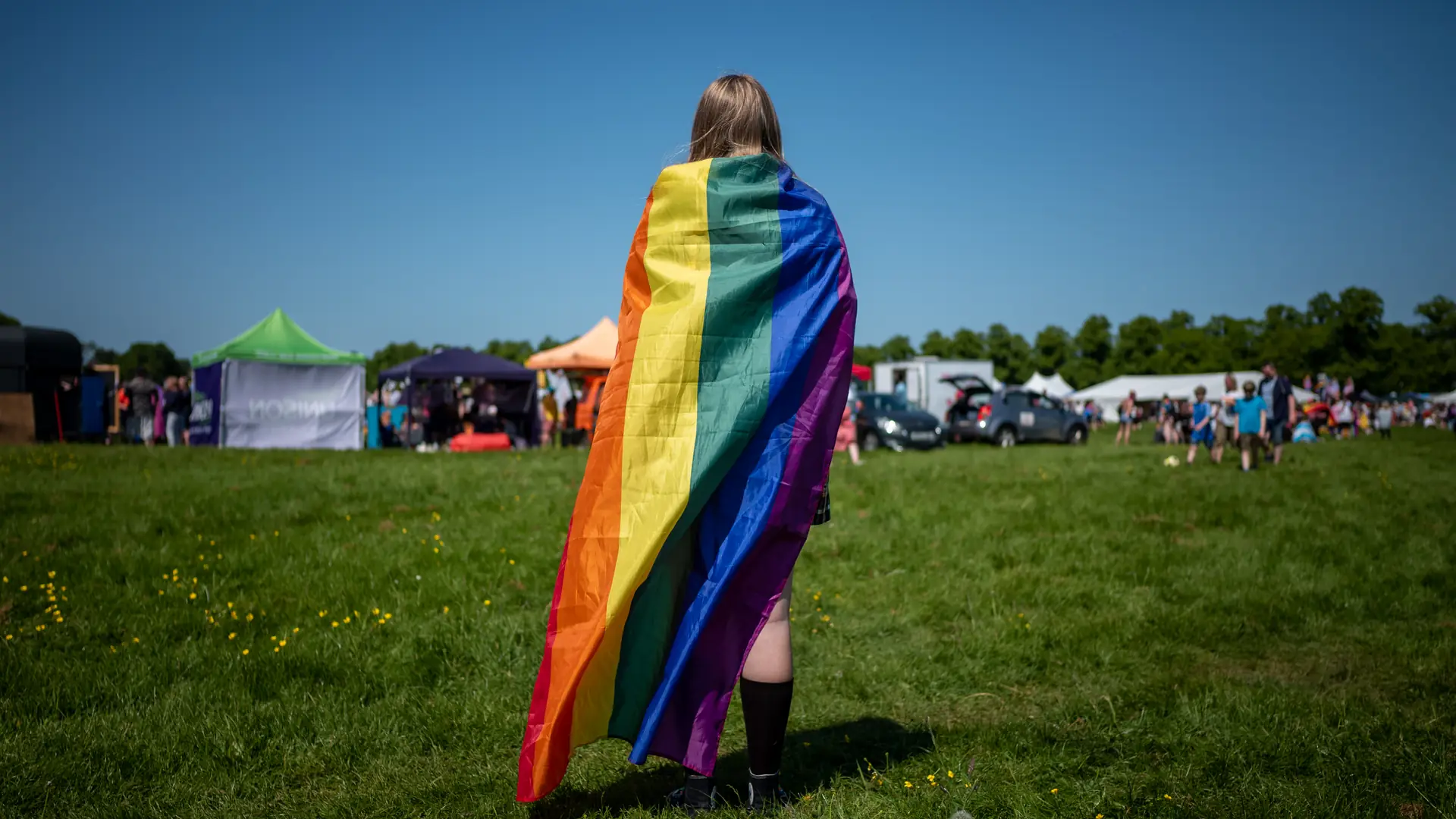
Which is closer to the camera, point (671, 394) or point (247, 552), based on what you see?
point (671, 394)

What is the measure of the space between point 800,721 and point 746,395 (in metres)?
1.88

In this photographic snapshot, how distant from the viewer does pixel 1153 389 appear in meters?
60.7

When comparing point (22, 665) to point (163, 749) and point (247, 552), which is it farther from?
point (247, 552)

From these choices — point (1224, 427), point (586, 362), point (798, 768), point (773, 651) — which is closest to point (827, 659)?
point (798, 768)

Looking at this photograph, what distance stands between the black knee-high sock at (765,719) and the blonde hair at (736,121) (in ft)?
5.08

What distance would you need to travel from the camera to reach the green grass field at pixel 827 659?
3061 millimetres

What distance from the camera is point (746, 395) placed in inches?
103

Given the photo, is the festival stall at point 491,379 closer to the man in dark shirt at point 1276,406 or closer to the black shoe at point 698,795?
the man in dark shirt at point 1276,406

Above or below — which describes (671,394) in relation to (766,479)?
above

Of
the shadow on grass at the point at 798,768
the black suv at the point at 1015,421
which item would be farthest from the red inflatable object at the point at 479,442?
the shadow on grass at the point at 798,768

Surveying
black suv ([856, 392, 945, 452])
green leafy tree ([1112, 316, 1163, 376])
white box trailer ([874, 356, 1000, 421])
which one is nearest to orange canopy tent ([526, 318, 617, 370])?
black suv ([856, 392, 945, 452])

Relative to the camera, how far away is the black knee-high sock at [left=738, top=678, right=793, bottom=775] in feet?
8.86

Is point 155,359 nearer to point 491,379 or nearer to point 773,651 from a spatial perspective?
point 491,379

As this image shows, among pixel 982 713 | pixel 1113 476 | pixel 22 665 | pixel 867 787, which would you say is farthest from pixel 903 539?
pixel 1113 476
